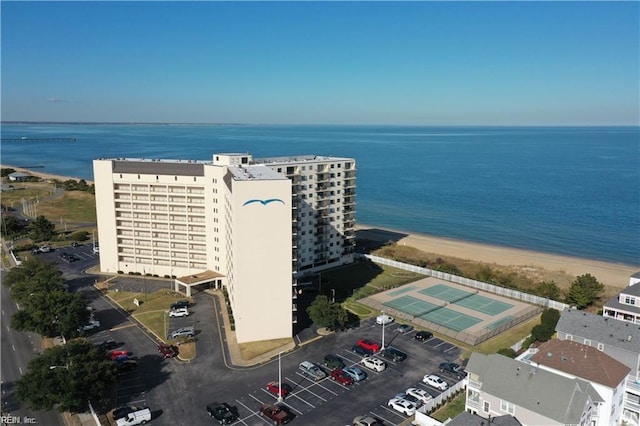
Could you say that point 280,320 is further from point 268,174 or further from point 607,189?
point 607,189

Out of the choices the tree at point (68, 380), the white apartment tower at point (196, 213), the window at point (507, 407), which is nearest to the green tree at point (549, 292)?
the white apartment tower at point (196, 213)

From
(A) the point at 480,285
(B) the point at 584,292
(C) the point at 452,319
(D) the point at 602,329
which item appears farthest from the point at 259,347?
(B) the point at 584,292

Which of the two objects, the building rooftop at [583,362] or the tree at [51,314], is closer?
the building rooftop at [583,362]

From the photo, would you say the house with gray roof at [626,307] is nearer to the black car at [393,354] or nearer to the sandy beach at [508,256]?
the black car at [393,354]

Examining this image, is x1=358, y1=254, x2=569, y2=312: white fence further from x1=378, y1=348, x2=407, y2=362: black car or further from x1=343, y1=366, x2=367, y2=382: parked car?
x1=343, y1=366, x2=367, y2=382: parked car

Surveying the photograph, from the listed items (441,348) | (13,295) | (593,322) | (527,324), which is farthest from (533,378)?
(13,295)

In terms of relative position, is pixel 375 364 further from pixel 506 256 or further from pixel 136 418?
pixel 506 256
